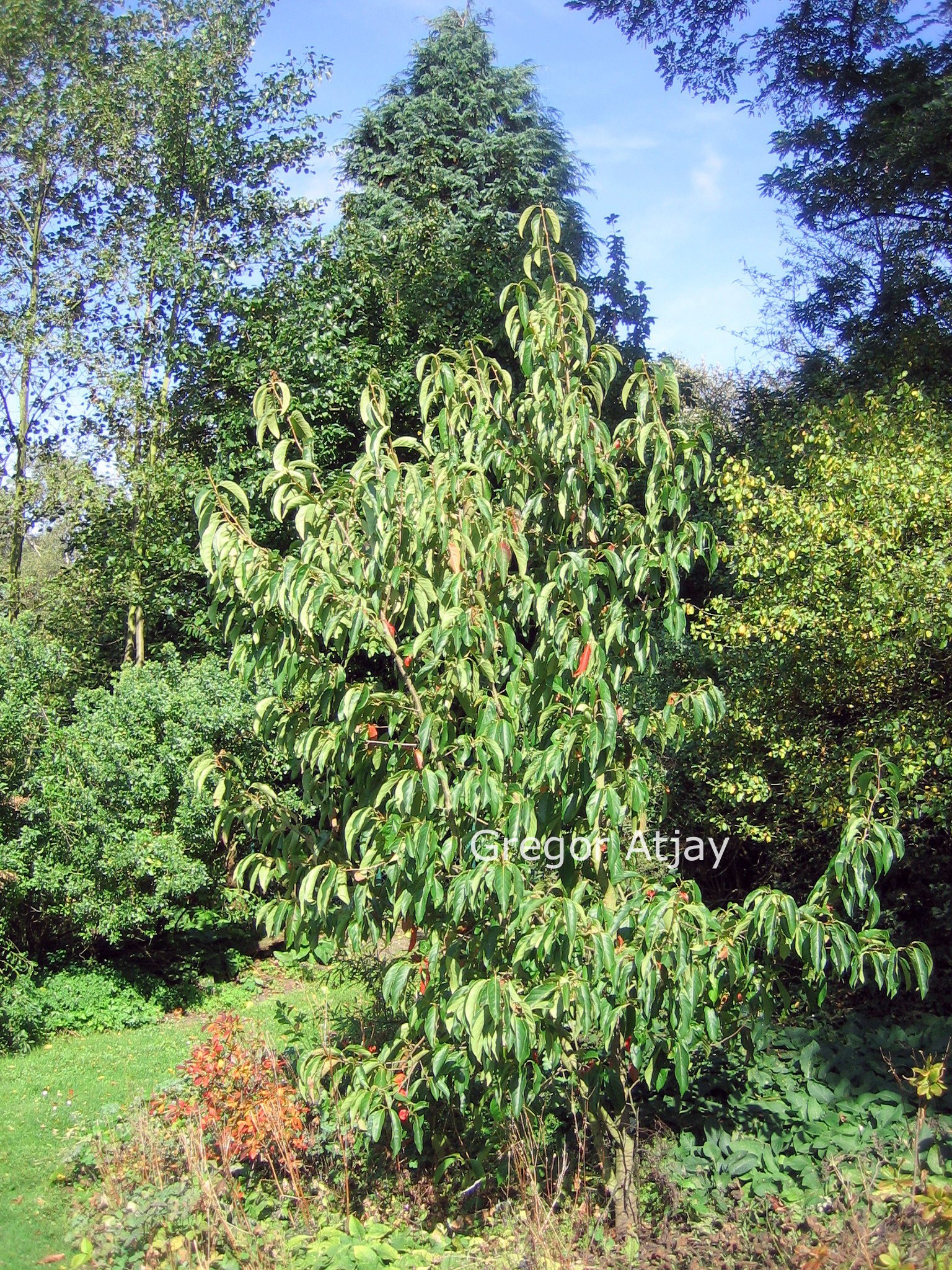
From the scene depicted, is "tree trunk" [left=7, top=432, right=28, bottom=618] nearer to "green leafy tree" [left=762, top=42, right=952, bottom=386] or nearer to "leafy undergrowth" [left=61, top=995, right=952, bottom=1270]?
"leafy undergrowth" [left=61, top=995, right=952, bottom=1270]

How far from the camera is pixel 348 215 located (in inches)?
537

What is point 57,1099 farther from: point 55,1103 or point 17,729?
point 17,729

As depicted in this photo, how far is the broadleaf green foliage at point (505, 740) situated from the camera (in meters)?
3.38

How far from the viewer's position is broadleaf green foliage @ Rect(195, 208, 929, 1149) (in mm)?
3383

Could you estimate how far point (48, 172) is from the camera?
1313 cm

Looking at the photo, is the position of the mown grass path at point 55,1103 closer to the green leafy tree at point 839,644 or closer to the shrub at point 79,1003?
the shrub at point 79,1003

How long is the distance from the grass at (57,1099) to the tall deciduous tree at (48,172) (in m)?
6.39

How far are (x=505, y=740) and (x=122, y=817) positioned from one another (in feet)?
19.5

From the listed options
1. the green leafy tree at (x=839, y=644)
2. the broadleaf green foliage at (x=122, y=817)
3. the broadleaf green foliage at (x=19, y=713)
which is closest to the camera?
the green leafy tree at (x=839, y=644)

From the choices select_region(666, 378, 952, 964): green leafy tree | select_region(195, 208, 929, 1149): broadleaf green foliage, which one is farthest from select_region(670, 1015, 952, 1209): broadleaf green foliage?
select_region(666, 378, 952, 964): green leafy tree

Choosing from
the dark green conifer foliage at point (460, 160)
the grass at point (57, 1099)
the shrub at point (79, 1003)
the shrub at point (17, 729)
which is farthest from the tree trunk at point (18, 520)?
the grass at point (57, 1099)

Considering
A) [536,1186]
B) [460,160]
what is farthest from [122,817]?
[460,160]

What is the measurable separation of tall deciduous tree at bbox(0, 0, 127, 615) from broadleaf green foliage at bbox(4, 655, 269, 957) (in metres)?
4.58

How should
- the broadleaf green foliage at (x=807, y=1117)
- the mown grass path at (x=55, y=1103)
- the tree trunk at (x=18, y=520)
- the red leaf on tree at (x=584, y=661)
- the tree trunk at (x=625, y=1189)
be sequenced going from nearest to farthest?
1. the red leaf on tree at (x=584, y=661)
2. the tree trunk at (x=625, y=1189)
3. the broadleaf green foliage at (x=807, y=1117)
4. the mown grass path at (x=55, y=1103)
5. the tree trunk at (x=18, y=520)
